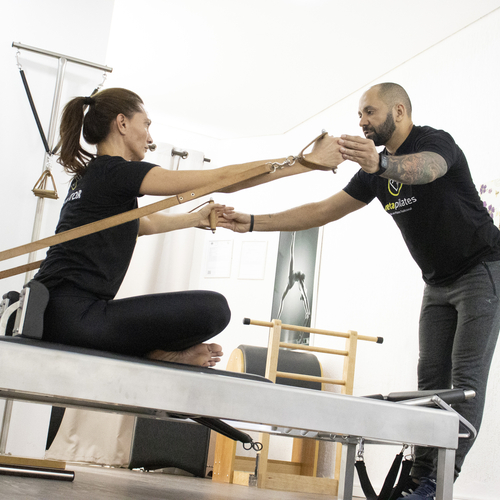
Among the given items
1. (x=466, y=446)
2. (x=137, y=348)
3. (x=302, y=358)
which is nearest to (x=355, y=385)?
(x=302, y=358)

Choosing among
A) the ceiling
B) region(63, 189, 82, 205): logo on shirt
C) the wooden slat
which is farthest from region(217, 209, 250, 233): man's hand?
the ceiling

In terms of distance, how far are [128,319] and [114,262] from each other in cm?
18

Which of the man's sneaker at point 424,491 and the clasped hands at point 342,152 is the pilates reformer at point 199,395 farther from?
the clasped hands at point 342,152

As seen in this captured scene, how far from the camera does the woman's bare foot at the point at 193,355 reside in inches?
56.1

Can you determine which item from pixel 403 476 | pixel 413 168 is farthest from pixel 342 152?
pixel 403 476

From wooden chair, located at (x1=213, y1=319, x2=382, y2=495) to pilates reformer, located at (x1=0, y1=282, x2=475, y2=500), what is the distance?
82.0 inches

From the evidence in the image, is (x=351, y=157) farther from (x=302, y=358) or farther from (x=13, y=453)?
(x=302, y=358)

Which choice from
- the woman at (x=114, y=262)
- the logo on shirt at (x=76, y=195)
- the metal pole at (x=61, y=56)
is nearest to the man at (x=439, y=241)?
the woman at (x=114, y=262)

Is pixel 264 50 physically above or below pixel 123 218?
above

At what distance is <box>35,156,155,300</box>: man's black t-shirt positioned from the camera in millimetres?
1387

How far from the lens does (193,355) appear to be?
1443mm

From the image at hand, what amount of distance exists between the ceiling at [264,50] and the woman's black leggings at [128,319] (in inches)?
106

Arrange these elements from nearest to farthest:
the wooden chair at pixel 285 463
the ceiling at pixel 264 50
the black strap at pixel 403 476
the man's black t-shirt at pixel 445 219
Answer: the black strap at pixel 403 476 < the man's black t-shirt at pixel 445 219 < the wooden chair at pixel 285 463 < the ceiling at pixel 264 50

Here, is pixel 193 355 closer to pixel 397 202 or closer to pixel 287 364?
pixel 397 202
